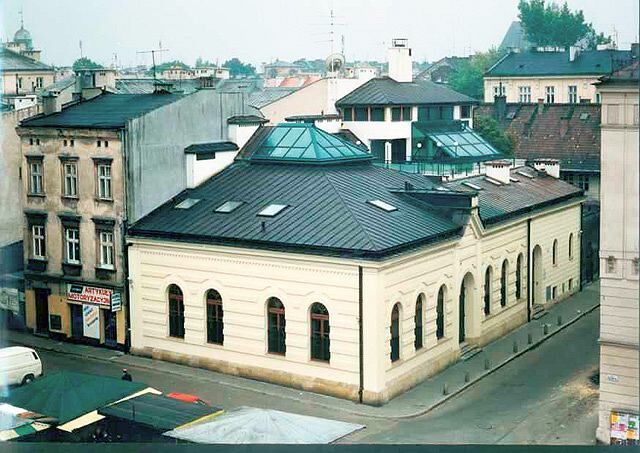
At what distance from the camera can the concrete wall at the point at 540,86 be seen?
6458 millimetres

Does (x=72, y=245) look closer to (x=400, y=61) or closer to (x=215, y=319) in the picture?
(x=215, y=319)

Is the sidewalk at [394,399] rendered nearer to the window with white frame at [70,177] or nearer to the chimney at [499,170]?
the window with white frame at [70,177]

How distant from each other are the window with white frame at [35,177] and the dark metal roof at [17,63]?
32.8 inches

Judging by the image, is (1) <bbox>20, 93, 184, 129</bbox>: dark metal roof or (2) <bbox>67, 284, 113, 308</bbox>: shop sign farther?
(1) <bbox>20, 93, 184, 129</bbox>: dark metal roof

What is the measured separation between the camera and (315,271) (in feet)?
22.5

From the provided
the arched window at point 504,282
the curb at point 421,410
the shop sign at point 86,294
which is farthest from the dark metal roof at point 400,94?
the shop sign at point 86,294

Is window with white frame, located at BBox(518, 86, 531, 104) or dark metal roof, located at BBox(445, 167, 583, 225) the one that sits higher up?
window with white frame, located at BBox(518, 86, 531, 104)

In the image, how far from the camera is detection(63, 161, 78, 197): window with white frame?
710cm

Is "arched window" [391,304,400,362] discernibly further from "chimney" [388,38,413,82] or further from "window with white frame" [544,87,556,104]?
"window with white frame" [544,87,556,104]

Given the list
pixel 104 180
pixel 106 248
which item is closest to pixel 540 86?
pixel 104 180

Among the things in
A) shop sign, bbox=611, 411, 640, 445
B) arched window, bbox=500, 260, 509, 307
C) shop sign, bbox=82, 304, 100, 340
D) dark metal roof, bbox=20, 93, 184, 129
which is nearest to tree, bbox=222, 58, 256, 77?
dark metal roof, bbox=20, 93, 184, 129

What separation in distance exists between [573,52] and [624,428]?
2.11m

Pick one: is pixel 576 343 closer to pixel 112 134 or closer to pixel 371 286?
pixel 371 286

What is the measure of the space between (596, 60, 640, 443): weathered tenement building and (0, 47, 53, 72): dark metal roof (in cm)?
289
